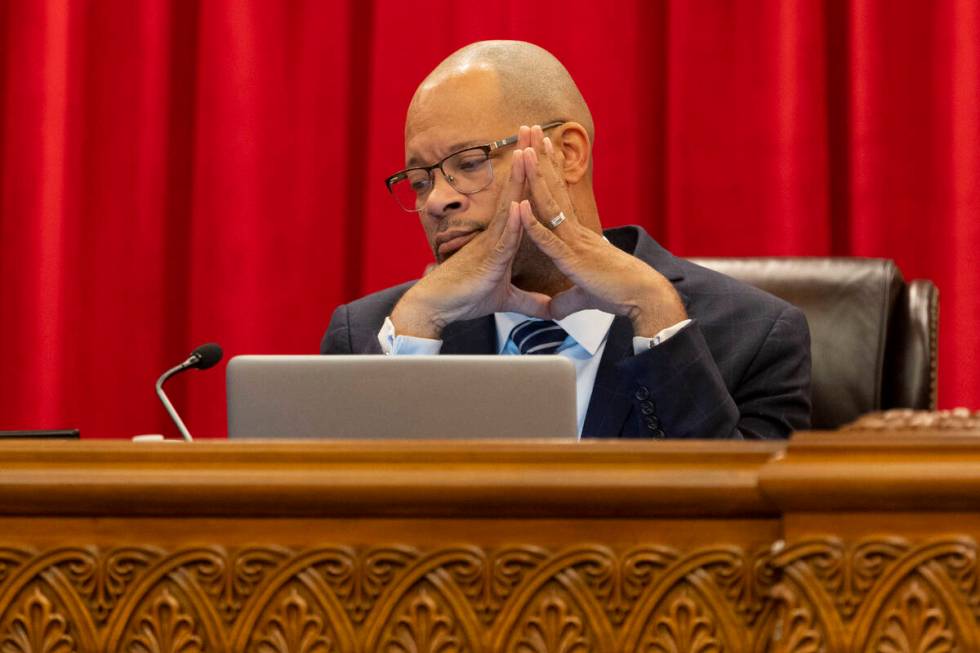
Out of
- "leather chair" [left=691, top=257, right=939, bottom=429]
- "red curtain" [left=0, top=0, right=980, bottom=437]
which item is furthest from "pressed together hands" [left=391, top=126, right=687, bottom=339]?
"red curtain" [left=0, top=0, right=980, bottom=437]

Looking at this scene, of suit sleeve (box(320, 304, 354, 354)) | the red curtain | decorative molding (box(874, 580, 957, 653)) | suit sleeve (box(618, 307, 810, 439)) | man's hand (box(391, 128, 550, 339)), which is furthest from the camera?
the red curtain

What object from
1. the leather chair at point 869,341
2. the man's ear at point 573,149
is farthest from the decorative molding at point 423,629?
the man's ear at point 573,149

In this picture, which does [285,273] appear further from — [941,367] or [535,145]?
[941,367]

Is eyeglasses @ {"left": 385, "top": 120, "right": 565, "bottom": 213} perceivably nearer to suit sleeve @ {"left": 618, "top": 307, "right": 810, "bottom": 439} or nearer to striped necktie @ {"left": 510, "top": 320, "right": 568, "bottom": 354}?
striped necktie @ {"left": 510, "top": 320, "right": 568, "bottom": 354}

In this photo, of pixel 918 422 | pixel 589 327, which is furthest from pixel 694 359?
pixel 918 422

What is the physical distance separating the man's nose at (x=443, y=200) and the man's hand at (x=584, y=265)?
13 cm

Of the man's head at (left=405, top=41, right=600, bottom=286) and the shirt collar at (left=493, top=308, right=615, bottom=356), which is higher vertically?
the man's head at (left=405, top=41, right=600, bottom=286)

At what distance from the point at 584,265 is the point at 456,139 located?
0.33 meters

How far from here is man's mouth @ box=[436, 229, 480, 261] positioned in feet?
5.90

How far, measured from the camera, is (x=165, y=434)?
8.34 ft

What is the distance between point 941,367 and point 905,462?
5.76 ft

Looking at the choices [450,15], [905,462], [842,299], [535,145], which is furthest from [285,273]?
[905,462]

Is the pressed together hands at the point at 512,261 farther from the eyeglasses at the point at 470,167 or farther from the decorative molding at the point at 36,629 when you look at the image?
the decorative molding at the point at 36,629

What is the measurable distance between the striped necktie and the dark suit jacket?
39 millimetres
